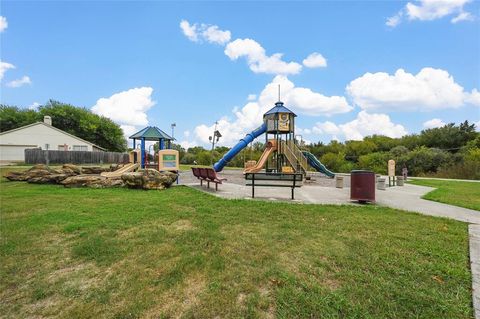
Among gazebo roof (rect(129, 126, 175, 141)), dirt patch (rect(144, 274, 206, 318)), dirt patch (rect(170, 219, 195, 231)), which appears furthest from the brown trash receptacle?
gazebo roof (rect(129, 126, 175, 141))

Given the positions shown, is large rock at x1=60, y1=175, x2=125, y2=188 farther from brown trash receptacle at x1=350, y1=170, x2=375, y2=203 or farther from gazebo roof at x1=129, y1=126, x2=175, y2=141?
brown trash receptacle at x1=350, y1=170, x2=375, y2=203

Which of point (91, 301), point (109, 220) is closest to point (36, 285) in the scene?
point (91, 301)

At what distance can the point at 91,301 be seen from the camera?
2.45 metres

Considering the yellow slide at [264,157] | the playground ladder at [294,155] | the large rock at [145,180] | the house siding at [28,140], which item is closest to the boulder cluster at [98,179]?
the large rock at [145,180]

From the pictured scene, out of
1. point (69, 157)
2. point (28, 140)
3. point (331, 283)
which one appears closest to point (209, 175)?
point (331, 283)

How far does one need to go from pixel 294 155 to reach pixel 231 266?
14480 millimetres

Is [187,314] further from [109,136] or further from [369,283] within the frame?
[109,136]

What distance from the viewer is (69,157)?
3148 centimetres

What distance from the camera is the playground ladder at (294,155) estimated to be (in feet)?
55.4

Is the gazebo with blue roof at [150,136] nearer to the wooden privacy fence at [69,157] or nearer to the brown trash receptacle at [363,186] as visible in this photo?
the brown trash receptacle at [363,186]

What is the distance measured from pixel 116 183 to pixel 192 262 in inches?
329

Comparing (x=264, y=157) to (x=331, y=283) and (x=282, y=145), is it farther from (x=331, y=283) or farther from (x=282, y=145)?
(x=331, y=283)

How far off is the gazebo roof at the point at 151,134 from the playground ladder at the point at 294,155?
7.67 m

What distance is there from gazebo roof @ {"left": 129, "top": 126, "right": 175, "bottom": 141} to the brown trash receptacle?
11.8m
